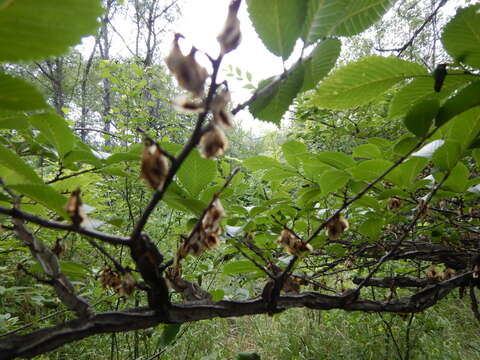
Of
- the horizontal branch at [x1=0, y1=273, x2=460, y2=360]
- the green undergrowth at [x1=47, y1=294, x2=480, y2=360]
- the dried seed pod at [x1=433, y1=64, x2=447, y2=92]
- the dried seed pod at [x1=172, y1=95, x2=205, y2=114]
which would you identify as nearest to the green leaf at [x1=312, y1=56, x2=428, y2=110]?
the dried seed pod at [x1=433, y1=64, x2=447, y2=92]

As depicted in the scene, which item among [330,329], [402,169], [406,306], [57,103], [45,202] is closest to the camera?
[45,202]

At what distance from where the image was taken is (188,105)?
0.19 meters

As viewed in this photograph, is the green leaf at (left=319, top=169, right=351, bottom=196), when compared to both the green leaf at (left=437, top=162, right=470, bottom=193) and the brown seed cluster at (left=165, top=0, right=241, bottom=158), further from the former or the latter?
the brown seed cluster at (left=165, top=0, right=241, bottom=158)

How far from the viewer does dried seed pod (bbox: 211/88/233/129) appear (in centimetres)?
18

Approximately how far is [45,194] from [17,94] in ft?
0.35

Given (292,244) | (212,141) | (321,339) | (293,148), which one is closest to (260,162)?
(293,148)

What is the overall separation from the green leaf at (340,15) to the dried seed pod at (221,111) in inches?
5.2

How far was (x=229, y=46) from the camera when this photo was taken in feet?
0.60

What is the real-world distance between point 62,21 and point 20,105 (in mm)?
76

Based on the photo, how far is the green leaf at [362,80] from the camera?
34 centimetres

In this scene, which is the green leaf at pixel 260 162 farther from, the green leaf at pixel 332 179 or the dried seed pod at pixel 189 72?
the dried seed pod at pixel 189 72

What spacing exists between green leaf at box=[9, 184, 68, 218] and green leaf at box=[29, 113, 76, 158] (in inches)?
5.8

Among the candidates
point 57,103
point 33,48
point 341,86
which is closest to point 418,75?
point 341,86

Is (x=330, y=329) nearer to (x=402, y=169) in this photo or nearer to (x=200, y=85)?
(x=402, y=169)
